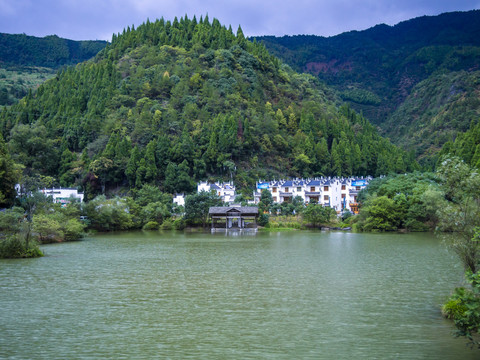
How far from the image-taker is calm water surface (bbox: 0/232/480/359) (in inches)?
547

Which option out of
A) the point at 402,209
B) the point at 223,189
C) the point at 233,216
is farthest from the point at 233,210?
the point at 402,209

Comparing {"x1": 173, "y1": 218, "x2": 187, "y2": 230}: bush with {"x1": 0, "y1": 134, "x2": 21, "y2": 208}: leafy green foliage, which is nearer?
{"x1": 0, "y1": 134, "x2": 21, "y2": 208}: leafy green foliage

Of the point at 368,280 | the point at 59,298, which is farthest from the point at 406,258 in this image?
the point at 59,298

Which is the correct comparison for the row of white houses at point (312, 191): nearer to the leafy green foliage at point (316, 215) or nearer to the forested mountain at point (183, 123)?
the forested mountain at point (183, 123)

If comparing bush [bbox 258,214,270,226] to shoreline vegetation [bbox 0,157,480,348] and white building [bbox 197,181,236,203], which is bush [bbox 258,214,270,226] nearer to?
shoreline vegetation [bbox 0,157,480,348]

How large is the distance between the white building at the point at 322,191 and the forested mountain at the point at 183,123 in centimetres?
801

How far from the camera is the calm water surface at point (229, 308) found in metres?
13.9

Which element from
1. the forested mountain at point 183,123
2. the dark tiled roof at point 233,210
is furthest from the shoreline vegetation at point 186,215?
the forested mountain at point 183,123

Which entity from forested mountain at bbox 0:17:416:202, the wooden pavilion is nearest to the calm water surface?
the wooden pavilion

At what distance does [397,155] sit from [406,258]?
70.9m

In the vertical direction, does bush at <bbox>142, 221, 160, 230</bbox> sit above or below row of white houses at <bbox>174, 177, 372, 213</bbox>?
below

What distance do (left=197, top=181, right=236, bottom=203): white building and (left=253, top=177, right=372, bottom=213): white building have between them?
3873mm

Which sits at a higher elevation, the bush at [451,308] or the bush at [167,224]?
the bush at [167,224]

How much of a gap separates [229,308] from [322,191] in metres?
65.6
